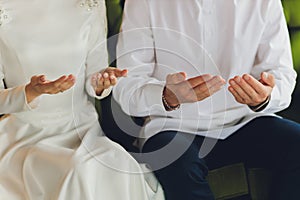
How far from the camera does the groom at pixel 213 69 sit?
4.08ft

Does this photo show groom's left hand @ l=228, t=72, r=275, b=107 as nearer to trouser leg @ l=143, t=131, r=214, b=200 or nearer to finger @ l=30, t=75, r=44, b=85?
trouser leg @ l=143, t=131, r=214, b=200

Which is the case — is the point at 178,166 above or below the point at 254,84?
below

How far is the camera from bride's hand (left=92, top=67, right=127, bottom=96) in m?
1.14

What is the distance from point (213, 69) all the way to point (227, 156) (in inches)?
8.3

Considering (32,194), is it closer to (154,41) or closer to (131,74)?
(131,74)

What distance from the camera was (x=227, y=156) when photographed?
1273 mm

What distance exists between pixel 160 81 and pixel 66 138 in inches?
10.2

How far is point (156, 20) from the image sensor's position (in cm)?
129

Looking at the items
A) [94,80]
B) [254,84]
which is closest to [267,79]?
[254,84]

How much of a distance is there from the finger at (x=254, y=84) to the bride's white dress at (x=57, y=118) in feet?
0.99

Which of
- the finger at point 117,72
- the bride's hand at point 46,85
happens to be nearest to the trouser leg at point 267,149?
the finger at point 117,72

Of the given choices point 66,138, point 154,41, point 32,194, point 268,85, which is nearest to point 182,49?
point 154,41

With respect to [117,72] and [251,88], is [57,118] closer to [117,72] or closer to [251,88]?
[117,72]

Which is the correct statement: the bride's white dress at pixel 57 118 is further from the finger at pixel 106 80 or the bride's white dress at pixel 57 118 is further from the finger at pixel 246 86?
the finger at pixel 246 86
